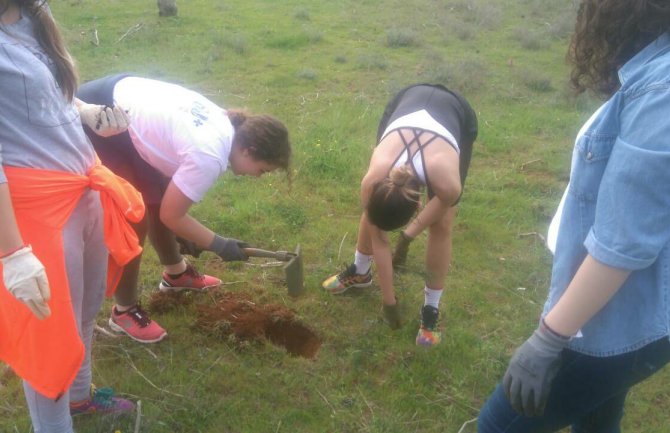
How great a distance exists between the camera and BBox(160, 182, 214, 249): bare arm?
2.36 metres

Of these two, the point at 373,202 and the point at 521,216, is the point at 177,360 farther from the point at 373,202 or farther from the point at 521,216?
the point at 521,216

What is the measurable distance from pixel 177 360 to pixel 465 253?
1.93 m

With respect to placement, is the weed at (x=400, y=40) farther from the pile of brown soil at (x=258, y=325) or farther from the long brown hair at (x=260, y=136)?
the long brown hair at (x=260, y=136)

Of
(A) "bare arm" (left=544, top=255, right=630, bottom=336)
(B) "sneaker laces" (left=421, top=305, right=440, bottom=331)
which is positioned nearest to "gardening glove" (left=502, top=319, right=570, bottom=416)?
(A) "bare arm" (left=544, top=255, right=630, bottom=336)

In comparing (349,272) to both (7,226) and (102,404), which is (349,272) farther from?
(7,226)

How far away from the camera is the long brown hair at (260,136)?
8.16ft

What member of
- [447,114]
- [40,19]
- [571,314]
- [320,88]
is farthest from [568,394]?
[320,88]

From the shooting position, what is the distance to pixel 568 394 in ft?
5.27

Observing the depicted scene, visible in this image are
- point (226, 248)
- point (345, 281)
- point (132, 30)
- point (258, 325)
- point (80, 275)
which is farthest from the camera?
point (132, 30)

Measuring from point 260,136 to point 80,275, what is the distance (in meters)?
0.92

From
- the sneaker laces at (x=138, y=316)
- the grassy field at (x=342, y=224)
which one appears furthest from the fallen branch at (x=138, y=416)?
the sneaker laces at (x=138, y=316)

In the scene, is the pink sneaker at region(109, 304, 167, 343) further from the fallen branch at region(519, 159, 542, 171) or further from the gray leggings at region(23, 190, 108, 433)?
the fallen branch at region(519, 159, 542, 171)

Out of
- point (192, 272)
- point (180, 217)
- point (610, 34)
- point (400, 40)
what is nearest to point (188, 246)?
point (192, 272)

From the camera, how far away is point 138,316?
297 cm
